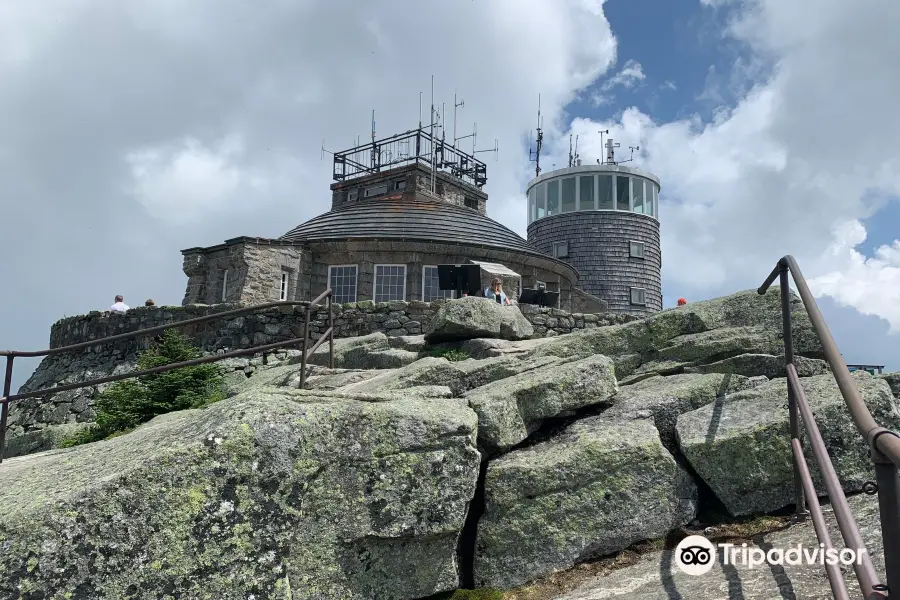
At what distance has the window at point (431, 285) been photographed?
2133 centimetres

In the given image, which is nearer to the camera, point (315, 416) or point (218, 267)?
point (315, 416)

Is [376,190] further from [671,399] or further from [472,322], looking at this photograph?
[671,399]

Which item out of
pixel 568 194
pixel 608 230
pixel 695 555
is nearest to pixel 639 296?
pixel 608 230

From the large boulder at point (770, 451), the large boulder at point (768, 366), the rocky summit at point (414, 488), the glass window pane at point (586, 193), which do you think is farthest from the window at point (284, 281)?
the glass window pane at point (586, 193)

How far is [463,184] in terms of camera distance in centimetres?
3738

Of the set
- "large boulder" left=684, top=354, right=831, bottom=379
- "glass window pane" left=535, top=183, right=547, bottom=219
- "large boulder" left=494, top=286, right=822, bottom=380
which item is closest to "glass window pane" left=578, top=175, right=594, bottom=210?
"glass window pane" left=535, top=183, right=547, bottom=219

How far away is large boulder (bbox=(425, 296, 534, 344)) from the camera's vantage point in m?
10.5

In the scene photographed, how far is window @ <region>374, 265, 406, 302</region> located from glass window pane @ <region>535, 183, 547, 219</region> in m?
19.0

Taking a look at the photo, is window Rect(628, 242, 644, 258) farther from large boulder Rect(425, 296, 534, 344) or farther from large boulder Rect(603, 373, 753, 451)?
large boulder Rect(603, 373, 753, 451)

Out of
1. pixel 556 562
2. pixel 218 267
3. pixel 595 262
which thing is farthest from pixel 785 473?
pixel 595 262

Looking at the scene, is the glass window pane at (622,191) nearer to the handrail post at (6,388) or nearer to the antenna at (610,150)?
the antenna at (610,150)

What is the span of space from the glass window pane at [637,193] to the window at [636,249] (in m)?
1.98

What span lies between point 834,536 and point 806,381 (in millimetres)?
1699

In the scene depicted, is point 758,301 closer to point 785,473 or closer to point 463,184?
point 785,473
